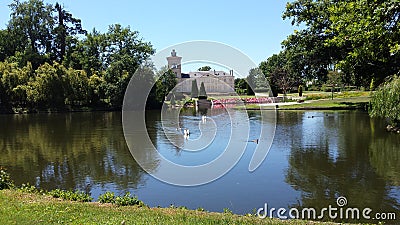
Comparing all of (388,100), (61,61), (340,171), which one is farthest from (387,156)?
(61,61)

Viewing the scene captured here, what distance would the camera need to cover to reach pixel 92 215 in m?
5.98

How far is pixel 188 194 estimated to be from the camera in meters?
9.29

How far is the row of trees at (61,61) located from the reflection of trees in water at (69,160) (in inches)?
850

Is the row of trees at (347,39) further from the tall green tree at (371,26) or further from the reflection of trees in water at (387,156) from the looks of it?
the reflection of trees in water at (387,156)

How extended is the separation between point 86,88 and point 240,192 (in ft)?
137

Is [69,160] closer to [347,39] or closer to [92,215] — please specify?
[92,215]

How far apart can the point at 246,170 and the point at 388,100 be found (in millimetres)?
8596

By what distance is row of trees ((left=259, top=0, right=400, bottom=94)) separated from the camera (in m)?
11.3

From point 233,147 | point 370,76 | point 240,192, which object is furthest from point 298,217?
point 370,76

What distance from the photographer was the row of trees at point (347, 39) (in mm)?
11328

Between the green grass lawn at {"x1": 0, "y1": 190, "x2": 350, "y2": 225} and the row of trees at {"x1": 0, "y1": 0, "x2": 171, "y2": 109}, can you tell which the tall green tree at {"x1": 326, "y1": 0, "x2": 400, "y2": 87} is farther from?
the row of trees at {"x1": 0, "y1": 0, "x2": 171, "y2": 109}

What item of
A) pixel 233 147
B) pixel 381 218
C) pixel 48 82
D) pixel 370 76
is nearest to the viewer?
pixel 381 218

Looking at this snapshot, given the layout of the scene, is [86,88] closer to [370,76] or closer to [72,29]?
[72,29]

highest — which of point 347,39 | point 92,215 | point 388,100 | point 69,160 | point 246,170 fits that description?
point 347,39
